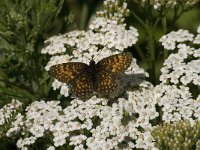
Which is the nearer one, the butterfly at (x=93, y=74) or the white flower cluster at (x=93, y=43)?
the butterfly at (x=93, y=74)

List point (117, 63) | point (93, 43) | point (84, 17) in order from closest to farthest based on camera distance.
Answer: point (117, 63)
point (93, 43)
point (84, 17)

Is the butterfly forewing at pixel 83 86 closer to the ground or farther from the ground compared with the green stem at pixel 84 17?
closer to the ground

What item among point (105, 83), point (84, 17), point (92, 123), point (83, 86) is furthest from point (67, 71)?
point (84, 17)

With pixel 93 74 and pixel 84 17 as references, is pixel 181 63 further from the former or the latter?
pixel 84 17

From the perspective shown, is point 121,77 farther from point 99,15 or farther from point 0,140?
point 0,140

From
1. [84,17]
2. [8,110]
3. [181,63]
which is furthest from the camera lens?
[84,17]

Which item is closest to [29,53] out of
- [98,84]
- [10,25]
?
[10,25]

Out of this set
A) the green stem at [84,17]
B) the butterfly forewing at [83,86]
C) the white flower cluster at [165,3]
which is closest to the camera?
the butterfly forewing at [83,86]

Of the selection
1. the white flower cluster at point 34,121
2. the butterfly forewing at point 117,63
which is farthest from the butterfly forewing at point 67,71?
the white flower cluster at point 34,121

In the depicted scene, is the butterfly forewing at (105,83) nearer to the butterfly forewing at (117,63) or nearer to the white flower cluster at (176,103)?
the butterfly forewing at (117,63)
